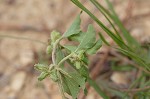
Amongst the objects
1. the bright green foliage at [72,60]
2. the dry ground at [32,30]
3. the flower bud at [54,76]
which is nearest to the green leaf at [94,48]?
the bright green foliage at [72,60]

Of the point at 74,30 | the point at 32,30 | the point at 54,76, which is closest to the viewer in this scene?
the point at 54,76

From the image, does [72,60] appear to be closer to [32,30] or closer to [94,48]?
[94,48]

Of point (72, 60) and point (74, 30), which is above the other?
point (74, 30)

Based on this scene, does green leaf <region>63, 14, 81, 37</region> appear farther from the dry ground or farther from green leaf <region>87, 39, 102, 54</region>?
the dry ground

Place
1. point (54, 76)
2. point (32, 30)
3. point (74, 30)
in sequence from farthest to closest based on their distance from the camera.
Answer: point (32, 30)
point (74, 30)
point (54, 76)

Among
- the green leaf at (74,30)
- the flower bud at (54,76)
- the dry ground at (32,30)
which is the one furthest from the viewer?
the dry ground at (32,30)

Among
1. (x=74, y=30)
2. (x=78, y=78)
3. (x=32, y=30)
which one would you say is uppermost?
(x=32, y=30)

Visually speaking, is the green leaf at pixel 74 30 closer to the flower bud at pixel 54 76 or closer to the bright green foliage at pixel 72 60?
the bright green foliage at pixel 72 60

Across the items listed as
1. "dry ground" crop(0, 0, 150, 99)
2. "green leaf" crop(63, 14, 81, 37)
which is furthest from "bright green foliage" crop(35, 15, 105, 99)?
"dry ground" crop(0, 0, 150, 99)

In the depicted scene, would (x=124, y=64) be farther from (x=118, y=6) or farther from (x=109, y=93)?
(x=118, y=6)

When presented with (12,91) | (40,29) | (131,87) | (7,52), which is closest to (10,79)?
(12,91)

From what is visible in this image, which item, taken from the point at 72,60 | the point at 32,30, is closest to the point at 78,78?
the point at 72,60
